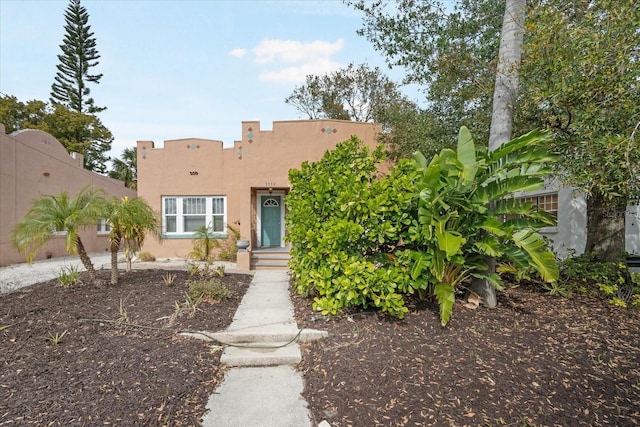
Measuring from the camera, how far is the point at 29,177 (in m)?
11.7

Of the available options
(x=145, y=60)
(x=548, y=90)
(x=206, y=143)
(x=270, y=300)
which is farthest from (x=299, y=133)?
(x=548, y=90)

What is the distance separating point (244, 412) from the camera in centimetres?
280

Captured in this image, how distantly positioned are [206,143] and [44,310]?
823 centimetres

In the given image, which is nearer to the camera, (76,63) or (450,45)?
(450,45)

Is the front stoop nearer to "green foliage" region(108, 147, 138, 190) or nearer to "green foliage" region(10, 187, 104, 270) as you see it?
"green foliage" region(10, 187, 104, 270)

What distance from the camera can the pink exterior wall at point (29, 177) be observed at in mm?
10320

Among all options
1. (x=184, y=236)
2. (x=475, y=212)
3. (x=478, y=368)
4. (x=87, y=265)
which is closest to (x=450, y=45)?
(x=475, y=212)

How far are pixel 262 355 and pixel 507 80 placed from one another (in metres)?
5.65

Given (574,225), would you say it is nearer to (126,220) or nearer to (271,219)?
(271,219)

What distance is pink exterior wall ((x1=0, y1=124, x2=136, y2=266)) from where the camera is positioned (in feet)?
33.9

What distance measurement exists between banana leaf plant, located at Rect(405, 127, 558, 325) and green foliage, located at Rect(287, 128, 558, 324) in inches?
0.5

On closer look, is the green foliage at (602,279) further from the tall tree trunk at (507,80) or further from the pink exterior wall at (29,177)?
the pink exterior wall at (29,177)

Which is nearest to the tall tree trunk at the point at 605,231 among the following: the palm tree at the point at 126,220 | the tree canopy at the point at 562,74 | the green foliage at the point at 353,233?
the tree canopy at the point at 562,74

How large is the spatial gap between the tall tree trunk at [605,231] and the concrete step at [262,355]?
247 inches
